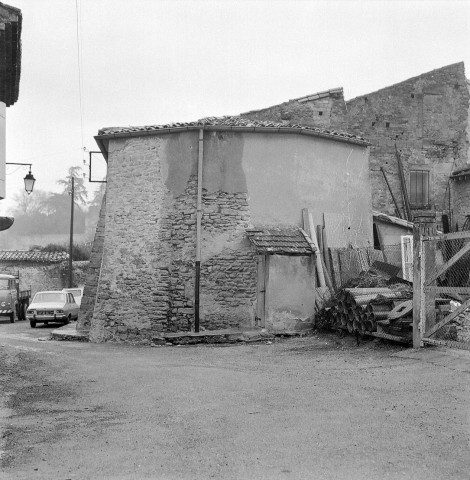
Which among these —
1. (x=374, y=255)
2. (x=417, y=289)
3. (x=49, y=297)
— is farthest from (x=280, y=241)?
(x=49, y=297)

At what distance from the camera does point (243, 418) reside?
7012 millimetres

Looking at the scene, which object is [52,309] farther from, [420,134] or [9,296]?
[420,134]

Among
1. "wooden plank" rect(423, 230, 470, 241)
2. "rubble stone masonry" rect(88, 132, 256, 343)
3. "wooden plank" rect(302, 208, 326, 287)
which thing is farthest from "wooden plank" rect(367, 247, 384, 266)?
"wooden plank" rect(423, 230, 470, 241)

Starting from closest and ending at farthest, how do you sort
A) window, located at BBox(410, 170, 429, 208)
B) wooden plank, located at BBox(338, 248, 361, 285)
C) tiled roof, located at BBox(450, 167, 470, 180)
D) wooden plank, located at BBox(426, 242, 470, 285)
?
1. wooden plank, located at BBox(426, 242, 470, 285)
2. wooden plank, located at BBox(338, 248, 361, 285)
3. tiled roof, located at BBox(450, 167, 470, 180)
4. window, located at BBox(410, 170, 429, 208)

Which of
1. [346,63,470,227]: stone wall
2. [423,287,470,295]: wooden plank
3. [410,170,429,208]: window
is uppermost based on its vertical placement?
[346,63,470,227]: stone wall

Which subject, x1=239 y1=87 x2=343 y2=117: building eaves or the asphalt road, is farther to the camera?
x1=239 y1=87 x2=343 y2=117: building eaves

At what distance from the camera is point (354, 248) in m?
18.1

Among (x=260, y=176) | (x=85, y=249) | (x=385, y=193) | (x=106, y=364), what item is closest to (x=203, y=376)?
(x=106, y=364)

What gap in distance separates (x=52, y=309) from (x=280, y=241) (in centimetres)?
1225

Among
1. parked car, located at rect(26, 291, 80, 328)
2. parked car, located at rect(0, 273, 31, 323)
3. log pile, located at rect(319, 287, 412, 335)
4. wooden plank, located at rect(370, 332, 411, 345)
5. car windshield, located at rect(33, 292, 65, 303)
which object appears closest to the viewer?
wooden plank, located at rect(370, 332, 411, 345)

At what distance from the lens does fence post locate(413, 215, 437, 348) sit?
443 inches

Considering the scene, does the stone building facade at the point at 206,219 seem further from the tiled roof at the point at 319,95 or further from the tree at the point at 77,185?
the tree at the point at 77,185

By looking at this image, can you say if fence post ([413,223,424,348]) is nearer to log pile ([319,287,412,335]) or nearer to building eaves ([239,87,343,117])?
log pile ([319,287,412,335])

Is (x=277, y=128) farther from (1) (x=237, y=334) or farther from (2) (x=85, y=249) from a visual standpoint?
(2) (x=85, y=249)
